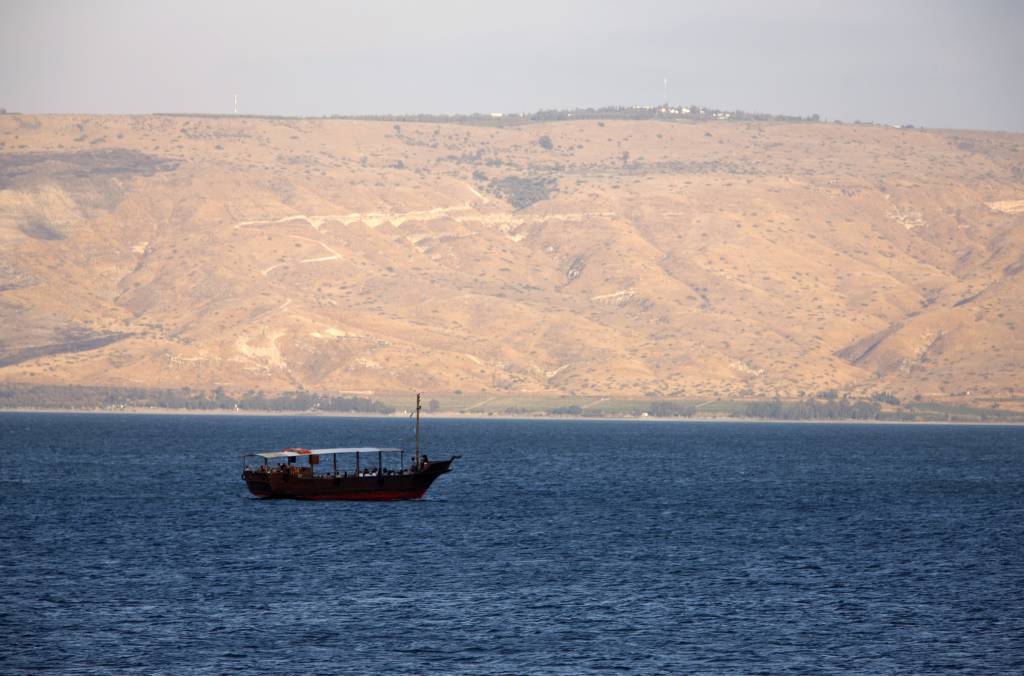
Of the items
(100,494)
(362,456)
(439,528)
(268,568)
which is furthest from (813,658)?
(362,456)

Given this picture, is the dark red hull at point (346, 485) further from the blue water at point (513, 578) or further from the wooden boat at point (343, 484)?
the blue water at point (513, 578)

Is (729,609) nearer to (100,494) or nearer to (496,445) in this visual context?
(100,494)

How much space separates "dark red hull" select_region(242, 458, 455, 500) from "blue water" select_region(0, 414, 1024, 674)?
164cm

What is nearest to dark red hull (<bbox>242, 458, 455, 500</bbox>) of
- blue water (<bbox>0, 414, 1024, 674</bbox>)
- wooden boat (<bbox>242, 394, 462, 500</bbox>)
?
wooden boat (<bbox>242, 394, 462, 500</bbox>)

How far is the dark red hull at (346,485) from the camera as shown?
109250 mm

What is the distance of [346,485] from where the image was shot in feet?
360

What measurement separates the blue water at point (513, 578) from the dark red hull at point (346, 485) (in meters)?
1.64

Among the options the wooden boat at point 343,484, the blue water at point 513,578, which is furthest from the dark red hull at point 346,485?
the blue water at point 513,578

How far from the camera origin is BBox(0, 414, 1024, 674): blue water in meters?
54.2

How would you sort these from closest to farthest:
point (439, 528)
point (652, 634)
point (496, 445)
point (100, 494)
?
1. point (652, 634)
2. point (439, 528)
3. point (100, 494)
4. point (496, 445)

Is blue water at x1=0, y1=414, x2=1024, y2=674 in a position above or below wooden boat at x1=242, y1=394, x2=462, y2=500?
below

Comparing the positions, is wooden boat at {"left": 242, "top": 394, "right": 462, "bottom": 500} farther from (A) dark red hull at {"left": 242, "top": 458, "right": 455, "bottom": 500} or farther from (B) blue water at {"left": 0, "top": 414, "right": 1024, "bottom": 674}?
(B) blue water at {"left": 0, "top": 414, "right": 1024, "bottom": 674}

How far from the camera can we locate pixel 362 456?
568ft

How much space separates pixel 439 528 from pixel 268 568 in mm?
19303
